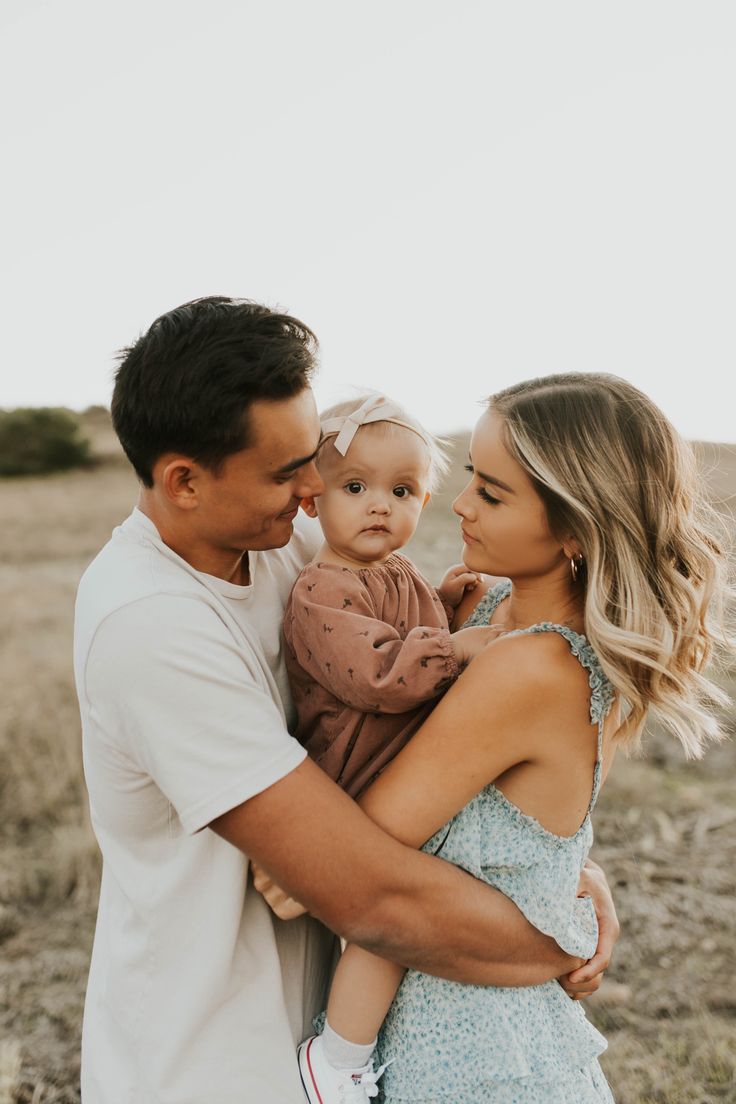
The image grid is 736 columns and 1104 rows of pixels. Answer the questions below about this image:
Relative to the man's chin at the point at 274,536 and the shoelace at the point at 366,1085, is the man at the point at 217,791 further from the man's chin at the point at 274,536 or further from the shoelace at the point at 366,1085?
the shoelace at the point at 366,1085

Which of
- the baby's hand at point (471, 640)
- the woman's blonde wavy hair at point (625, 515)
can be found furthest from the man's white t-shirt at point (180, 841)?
the woman's blonde wavy hair at point (625, 515)

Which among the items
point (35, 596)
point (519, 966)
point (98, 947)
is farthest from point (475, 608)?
point (35, 596)

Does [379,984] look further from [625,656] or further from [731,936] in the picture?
[731,936]

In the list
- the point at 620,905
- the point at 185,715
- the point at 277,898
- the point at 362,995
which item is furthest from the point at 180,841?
the point at 620,905

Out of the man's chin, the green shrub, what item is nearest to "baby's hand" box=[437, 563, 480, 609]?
the man's chin

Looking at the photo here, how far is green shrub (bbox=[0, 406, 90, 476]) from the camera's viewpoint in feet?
81.5

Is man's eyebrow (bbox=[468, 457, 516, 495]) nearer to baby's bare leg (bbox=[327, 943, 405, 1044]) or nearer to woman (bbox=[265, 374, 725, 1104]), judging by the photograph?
woman (bbox=[265, 374, 725, 1104])

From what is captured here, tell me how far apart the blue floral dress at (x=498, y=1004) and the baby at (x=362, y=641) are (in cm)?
8

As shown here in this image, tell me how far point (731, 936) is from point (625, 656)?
10.9 ft

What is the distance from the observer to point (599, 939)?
2.44 m

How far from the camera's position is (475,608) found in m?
2.68

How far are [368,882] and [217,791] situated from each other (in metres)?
0.33

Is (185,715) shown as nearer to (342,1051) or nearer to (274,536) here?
(274,536)

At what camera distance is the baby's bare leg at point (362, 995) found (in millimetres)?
2127
